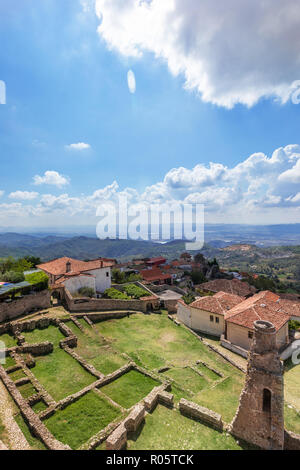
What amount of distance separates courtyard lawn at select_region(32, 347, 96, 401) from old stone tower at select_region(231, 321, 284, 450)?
8.60 metres

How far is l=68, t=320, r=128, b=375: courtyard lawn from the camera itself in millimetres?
14899

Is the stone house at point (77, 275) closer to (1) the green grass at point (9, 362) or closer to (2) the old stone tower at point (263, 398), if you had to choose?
(1) the green grass at point (9, 362)

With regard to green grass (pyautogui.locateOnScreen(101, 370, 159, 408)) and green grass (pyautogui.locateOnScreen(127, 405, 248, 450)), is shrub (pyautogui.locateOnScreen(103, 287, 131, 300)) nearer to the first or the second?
green grass (pyautogui.locateOnScreen(101, 370, 159, 408))

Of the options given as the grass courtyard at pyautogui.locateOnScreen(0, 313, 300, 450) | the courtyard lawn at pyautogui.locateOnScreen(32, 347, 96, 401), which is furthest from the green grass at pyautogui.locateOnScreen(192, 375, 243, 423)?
the courtyard lawn at pyautogui.locateOnScreen(32, 347, 96, 401)

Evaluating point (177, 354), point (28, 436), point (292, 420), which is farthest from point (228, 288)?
point (28, 436)

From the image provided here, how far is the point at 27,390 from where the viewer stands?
38.8 ft

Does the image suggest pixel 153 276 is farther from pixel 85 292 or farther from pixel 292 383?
pixel 292 383

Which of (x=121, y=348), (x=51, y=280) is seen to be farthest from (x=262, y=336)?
(x=51, y=280)

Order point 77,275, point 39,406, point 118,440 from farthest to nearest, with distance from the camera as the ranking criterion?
point 77,275
point 39,406
point 118,440

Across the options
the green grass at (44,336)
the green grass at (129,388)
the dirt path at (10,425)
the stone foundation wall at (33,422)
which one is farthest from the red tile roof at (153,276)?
the dirt path at (10,425)

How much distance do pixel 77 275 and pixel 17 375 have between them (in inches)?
645

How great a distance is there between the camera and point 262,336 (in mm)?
9180

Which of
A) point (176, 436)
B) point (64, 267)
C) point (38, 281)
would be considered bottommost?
point (176, 436)

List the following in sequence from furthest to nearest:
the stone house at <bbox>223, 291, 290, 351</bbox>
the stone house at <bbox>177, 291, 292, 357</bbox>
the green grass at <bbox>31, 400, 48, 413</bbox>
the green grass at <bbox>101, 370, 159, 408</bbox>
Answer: the stone house at <bbox>177, 291, 292, 357</bbox>, the stone house at <bbox>223, 291, 290, 351</bbox>, the green grass at <bbox>101, 370, 159, 408</bbox>, the green grass at <bbox>31, 400, 48, 413</bbox>
